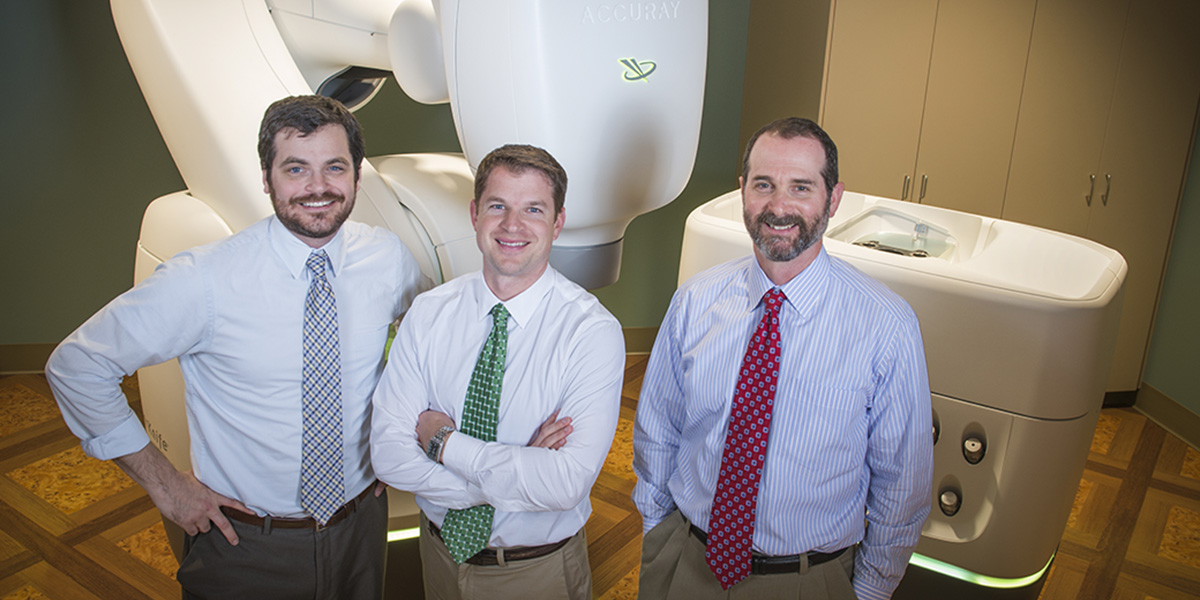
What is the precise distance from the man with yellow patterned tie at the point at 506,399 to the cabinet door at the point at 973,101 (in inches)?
98.6

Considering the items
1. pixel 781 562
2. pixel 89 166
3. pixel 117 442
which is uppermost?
pixel 89 166

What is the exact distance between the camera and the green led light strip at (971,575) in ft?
6.01

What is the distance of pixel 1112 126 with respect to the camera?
10.8 feet

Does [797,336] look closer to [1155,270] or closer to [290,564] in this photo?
[290,564]

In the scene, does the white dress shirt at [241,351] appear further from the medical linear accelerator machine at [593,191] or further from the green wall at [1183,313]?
→ the green wall at [1183,313]

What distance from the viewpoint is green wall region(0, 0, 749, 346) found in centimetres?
337

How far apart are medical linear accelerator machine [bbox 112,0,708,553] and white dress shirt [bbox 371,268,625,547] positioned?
9.2 inches

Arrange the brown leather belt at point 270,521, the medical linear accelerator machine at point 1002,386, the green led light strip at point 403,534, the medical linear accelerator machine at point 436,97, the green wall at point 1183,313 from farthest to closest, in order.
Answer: the green wall at point 1183,313 < the green led light strip at point 403,534 < the medical linear accelerator machine at point 1002,386 < the brown leather belt at point 270,521 < the medical linear accelerator machine at point 436,97

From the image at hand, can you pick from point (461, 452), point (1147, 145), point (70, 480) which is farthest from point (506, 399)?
point (1147, 145)

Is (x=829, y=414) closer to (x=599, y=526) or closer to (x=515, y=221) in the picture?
(x=515, y=221)

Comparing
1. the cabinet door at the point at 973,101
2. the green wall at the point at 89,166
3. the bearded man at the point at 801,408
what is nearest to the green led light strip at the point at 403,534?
the bearded man at the point at 801,408

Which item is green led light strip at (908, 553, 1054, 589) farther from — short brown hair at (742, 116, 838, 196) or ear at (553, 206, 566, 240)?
ear at (553, 206, 566, 240)

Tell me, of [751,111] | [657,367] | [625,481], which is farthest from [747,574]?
[751,111]

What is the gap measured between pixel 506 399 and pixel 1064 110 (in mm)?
2946
